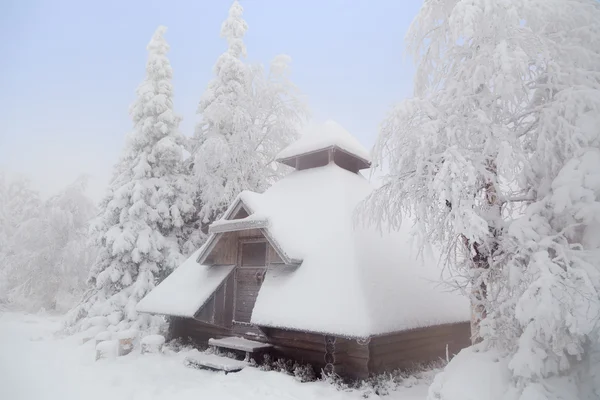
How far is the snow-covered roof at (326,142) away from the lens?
47.8 feet

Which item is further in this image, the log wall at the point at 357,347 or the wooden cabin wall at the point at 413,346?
the wooden cabin wall at the point at 413,346

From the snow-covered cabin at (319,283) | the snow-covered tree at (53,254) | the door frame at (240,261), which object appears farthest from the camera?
the snow-covered tree at (53,254)

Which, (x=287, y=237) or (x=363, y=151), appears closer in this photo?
(x=287, y=237)

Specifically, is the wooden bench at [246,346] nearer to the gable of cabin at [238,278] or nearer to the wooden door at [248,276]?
the gable of cabin at [238,278]

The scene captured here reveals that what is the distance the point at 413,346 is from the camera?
11.1 meters

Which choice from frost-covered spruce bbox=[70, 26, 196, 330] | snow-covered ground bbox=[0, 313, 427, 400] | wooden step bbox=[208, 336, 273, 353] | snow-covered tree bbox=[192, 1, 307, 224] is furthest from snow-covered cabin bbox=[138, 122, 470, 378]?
snow-covered tree bbox=[192, 1, 307, 224]

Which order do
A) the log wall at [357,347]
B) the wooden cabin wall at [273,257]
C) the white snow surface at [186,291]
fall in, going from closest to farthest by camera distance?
the log wall at [357,347] < the wooden cabin wall at [273,257] < the white snow surface at [186,291]

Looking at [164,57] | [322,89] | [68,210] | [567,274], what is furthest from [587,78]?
[322,89]

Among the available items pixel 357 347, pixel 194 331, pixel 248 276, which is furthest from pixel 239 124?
pixel 357 347

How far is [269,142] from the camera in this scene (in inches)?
840

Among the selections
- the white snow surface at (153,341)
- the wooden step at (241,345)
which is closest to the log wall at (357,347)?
the wooden step at (241,345)

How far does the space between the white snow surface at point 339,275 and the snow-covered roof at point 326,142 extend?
4.26ft

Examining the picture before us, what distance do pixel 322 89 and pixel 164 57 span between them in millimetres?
167742

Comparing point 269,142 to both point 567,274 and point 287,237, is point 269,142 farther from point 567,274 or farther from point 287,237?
point 567,274
